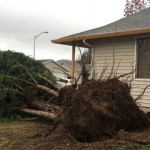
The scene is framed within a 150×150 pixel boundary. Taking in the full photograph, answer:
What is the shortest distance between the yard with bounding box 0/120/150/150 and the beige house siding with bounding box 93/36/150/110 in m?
2.91

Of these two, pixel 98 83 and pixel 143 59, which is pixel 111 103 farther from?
pixel 143 59

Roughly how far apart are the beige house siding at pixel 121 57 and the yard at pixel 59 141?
2907 mm

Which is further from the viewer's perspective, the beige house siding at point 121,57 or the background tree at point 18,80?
the background tree at point 18,80

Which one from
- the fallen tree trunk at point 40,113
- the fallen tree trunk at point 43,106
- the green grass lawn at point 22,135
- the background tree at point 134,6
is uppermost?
the background tree at point 134,6

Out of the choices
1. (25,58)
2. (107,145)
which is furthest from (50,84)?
(107,145)

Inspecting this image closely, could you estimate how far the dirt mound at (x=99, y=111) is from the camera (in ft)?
27.0

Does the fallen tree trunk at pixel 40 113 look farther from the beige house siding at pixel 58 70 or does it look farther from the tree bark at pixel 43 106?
the beige house siding at pixel 58 70

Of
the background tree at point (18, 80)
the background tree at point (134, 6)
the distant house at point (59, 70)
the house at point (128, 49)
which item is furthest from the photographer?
the background tree at point (134, 6)

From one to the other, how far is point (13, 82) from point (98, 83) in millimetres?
4611

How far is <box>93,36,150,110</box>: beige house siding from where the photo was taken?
469 inches

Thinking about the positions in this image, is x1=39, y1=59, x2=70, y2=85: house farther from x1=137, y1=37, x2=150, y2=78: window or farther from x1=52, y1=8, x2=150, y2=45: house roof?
x1=137, y1=37, x2=150, y2=78: window

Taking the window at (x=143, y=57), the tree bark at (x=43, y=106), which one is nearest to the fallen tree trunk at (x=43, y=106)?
the tree bark at (x=43, y=106)

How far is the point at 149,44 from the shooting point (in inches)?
472

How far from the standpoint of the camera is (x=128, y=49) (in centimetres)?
1257
